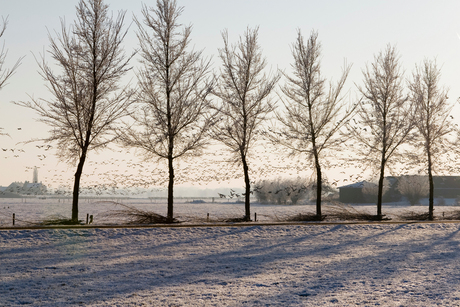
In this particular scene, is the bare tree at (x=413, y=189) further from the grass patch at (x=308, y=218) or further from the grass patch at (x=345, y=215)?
the grass patch at (x=308, y=218)

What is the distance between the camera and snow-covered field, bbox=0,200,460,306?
851 cm

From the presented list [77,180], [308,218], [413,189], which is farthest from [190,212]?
[413,189]

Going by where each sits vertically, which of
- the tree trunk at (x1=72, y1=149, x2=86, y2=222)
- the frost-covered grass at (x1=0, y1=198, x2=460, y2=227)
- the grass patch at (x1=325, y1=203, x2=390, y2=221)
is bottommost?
the frost-covered grass at (x1=0, y1=198, x2=460, y2=227)

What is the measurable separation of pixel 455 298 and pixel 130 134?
664 inches

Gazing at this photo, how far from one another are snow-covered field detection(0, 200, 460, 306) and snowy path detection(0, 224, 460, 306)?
3 cm

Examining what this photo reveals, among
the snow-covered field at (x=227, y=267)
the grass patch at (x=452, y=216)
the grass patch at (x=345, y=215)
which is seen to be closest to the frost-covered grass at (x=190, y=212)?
the grass patch at (x=345, y=215)

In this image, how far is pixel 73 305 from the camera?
25.7 ft

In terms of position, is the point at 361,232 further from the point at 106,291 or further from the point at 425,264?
the point at 106,291

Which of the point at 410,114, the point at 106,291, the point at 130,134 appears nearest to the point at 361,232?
the point at 410,114

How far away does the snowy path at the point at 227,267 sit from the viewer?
8.50 m

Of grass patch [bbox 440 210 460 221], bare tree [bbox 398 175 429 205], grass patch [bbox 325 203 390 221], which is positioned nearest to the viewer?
grass patch [bbox 325 203 390 221]

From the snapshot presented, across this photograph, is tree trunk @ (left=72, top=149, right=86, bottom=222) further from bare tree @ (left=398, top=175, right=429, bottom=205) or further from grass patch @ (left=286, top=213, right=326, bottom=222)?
bare tree @ (left=398, top=175, right=429, bottom=205)

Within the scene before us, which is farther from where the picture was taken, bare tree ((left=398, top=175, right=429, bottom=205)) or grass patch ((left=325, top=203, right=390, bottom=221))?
bare tree ((left=398, top=175, right=429, bottom=205))

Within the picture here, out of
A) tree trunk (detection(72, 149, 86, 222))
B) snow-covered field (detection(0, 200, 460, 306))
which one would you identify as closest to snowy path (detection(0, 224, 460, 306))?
snow-covered field (detection(0, 200, 460, 306))
